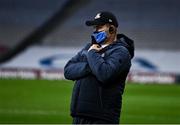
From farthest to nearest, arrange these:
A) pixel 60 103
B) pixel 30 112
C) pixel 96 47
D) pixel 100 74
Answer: pixel 60 103 → pixel 30 112 → pixel 96 47 → pixel 100 74

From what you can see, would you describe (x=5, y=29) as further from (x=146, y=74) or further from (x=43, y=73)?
(x=146, y=74)

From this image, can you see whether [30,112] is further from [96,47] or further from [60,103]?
[96,47]

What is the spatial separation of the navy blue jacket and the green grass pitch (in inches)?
287

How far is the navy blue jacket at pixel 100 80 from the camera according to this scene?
487 centimetres

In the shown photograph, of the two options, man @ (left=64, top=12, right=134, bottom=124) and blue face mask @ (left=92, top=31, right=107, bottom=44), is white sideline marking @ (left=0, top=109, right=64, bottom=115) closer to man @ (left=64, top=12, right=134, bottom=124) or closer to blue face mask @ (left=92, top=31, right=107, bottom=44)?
man @ (left=64, top=12, right=134, bottom=124)

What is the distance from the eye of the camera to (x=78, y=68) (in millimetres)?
A: 4984

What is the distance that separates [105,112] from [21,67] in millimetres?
25597

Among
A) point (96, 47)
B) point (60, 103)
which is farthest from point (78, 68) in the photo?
point (60, 103)

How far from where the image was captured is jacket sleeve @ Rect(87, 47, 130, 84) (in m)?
4.84

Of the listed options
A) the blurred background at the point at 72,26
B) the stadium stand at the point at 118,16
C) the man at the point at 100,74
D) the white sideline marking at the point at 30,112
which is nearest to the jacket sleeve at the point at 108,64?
the man at the point at 100,74

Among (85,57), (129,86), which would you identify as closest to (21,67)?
(129,86)

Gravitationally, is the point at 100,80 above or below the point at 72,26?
below

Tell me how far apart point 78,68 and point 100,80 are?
0.22m

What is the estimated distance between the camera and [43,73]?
2834cm
